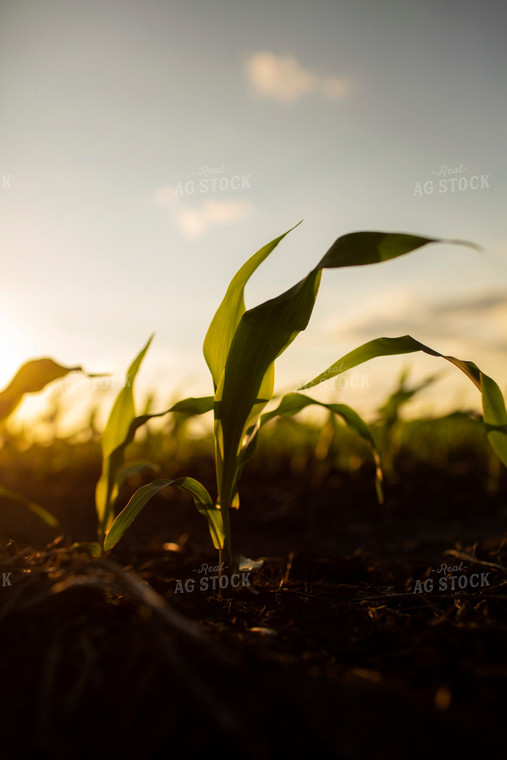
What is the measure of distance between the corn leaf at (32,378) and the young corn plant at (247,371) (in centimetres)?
33

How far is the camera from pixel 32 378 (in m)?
1.15

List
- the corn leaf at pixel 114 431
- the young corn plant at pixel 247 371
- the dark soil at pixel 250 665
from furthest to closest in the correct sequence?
the corn leaf at pixel 114 431 < the young corn plant at pixel 247 371 < the dark soil at pixel 250 665

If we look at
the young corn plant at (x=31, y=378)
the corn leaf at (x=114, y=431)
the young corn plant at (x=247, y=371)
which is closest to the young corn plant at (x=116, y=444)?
the corn leaf at (x=114, y=431)

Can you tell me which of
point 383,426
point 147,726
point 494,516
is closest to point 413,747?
point 147,726

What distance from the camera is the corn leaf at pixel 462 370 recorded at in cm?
124

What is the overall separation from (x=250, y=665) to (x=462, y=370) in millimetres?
831

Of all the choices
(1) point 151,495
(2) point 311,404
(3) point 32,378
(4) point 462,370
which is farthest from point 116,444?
(4) point 462,370

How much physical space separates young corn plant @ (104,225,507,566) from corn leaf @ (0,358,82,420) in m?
0.33

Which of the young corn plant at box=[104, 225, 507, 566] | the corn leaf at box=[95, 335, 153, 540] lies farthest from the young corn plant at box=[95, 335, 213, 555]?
the young corn plant at box=[104, 225, 507, 566]

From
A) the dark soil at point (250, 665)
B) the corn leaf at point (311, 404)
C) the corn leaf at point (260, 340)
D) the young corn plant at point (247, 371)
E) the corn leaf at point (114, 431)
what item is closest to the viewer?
the dark soil at point (250, 665)

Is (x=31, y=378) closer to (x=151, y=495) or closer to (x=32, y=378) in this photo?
(x=32, y=378)

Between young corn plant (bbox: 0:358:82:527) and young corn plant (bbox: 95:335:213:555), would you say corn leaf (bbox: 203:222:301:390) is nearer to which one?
young corn plant (bbox: 95:335:213:555)

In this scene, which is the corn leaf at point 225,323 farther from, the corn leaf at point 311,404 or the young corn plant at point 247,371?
the corn leaf at point 311,404

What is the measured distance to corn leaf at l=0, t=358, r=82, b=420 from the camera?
3.75ft
